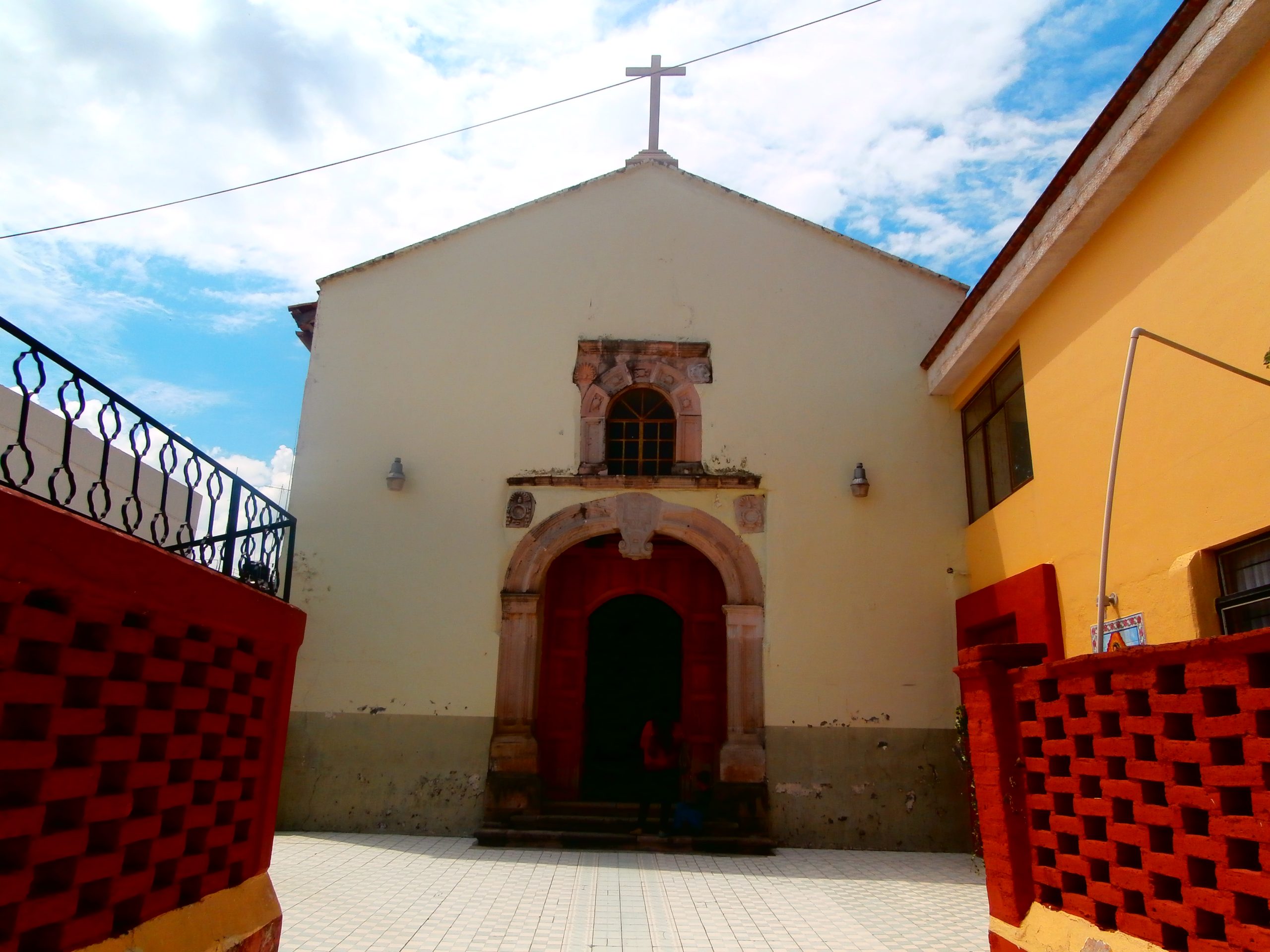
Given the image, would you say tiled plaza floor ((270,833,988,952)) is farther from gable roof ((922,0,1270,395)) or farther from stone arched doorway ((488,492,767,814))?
gable roof ((922,0,1270,395))

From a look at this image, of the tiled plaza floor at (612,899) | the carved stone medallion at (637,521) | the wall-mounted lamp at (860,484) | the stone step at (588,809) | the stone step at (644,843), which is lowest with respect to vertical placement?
the tiled plaza floor at (612,899)

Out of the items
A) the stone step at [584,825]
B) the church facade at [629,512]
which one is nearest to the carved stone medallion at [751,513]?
the church facade at [629,512]

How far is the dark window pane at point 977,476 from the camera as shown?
910cm

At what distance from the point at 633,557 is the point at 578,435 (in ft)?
4.51

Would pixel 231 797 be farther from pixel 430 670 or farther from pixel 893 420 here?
pixel 893 420

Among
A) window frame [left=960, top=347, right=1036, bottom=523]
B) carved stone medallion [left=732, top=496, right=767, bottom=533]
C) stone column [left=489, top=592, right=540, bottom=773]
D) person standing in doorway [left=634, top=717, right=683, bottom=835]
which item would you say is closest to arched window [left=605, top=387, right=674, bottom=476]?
carved stone medallion [left=732, top=496, right=767, bottom=533]

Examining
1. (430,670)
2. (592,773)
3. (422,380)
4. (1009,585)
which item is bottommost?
(592,773)

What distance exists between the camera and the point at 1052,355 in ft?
24.1

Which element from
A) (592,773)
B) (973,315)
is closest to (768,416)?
(973,315)

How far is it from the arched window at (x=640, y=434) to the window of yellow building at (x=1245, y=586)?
5.44 metres

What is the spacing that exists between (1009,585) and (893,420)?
2427mm

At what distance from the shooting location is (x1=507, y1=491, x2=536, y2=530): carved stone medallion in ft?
31.5

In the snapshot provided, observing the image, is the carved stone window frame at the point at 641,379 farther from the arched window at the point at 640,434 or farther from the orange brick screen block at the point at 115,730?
the orange brick screen block at the point at 115,730

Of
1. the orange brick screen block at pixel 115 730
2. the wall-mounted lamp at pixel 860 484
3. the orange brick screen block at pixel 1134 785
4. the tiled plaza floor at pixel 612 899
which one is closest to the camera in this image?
the orange brick screen block at pixel 1134 785
